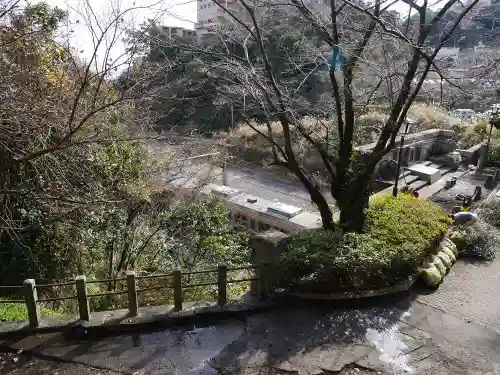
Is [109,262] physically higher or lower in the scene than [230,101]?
lower

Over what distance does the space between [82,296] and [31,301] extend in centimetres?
66

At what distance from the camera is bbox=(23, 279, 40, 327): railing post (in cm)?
511

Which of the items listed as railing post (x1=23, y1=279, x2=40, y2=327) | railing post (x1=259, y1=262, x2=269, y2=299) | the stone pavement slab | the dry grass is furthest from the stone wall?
the dry grass

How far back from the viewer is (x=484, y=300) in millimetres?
6242

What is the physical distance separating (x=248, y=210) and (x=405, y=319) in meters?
9.68

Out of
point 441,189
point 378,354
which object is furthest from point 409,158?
point 378,354

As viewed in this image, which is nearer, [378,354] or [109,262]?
[378,354]

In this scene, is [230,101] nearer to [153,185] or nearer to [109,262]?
[153,185]

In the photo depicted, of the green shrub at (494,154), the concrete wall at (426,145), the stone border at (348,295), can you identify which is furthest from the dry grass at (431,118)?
the stone border at (348,295)

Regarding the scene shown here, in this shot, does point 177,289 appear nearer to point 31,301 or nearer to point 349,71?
point 31,301

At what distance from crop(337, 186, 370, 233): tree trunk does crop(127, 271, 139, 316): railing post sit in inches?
145

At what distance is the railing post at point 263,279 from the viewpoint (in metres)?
5.85

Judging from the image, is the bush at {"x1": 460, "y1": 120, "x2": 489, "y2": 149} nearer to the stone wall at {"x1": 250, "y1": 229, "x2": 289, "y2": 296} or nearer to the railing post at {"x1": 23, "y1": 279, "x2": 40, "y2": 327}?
the stone wall at {"x1": 250, "y1": 229, "x2": 289, "y2": 296}

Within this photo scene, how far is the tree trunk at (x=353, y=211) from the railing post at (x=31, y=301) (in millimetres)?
4959
